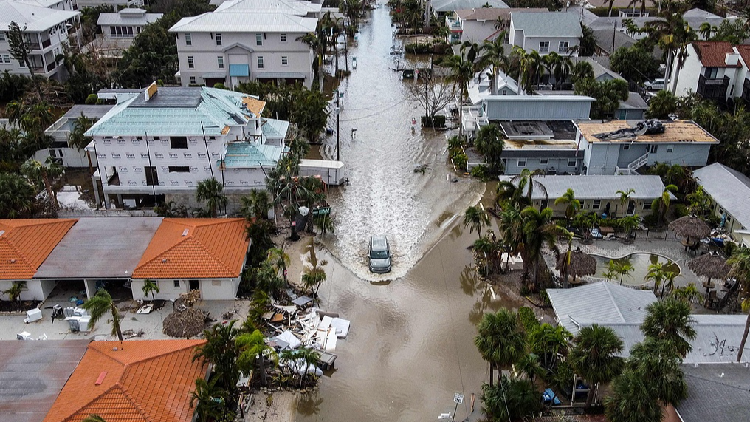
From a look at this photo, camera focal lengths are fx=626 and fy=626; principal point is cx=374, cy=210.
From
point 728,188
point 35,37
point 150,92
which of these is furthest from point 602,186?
point 35,37

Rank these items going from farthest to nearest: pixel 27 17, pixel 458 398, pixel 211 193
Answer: pixel 27 17 < pixel 211 193 < pixel 458 398

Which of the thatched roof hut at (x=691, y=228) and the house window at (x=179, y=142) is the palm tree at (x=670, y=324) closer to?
the thatched roof hut at (x=691, y=228)

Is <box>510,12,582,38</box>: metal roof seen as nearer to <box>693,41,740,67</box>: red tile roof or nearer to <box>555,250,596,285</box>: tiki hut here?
<box>693,41,740,67</box>: red tile roof

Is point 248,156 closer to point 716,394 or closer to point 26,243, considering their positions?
point 26,243

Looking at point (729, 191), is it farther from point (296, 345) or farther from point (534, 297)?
point (296, 345)

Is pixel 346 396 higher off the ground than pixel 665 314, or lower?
lower

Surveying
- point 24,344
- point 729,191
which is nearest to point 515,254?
point 729,191
